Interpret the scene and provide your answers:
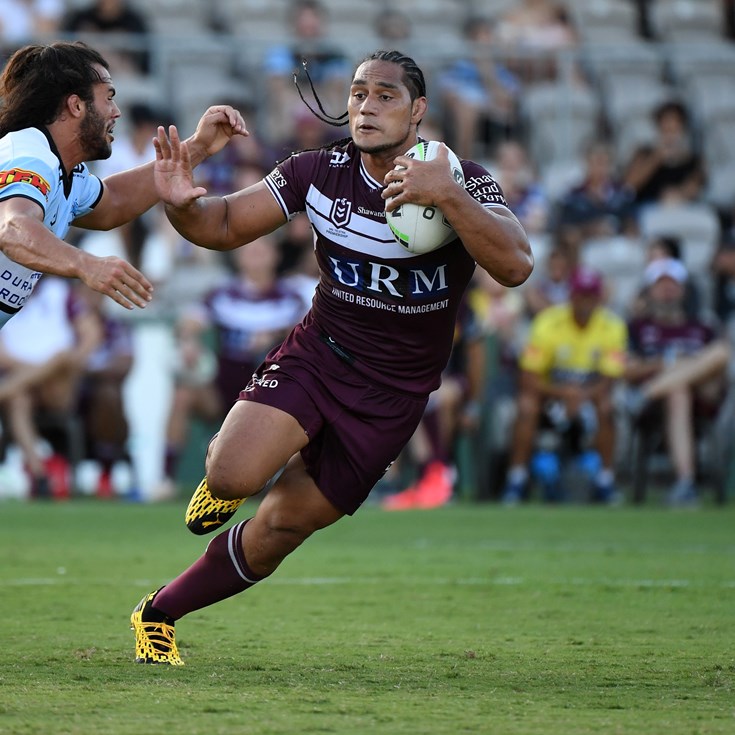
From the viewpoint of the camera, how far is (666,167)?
56.2 feet

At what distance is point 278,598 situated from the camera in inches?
309

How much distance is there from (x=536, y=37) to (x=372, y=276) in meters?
12.9

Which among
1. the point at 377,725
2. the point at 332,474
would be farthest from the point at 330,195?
the point at 377,725

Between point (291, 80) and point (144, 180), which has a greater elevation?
point (291, 80)

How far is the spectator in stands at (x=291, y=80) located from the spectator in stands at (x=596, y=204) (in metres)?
2.83

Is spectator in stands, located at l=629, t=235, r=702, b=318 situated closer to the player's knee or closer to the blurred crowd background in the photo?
the blurred crowd background

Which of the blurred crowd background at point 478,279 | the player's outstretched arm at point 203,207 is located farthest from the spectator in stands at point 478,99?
the player's outstretched arm at point 203,207

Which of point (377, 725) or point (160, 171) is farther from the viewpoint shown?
point (160, 171)

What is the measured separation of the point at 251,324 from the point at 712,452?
471 centimetres

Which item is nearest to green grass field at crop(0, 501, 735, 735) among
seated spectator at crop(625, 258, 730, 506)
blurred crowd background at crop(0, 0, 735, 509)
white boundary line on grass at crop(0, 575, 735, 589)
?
white boundary line on grass at crop(0, 575, 735, 589)

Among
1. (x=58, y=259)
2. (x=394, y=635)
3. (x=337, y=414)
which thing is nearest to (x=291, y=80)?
(x=394, y=635)

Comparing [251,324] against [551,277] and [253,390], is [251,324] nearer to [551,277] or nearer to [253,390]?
[551,277]

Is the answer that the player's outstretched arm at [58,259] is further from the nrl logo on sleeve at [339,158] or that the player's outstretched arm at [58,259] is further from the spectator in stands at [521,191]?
the spectator in stands at [521,191]

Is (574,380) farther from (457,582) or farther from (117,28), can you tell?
(117,28)
